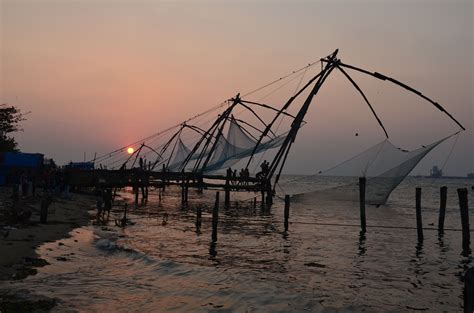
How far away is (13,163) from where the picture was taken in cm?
2441

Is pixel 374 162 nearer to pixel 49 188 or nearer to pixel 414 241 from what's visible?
pixel 414 241

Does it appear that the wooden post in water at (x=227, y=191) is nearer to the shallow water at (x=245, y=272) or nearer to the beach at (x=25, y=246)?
the shallow water at (x=245, y=272)

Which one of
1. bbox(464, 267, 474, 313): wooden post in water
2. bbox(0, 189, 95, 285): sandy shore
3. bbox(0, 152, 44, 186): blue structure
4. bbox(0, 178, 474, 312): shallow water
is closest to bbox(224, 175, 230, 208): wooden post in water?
bbox(0, 178, 474, 312): shallow water

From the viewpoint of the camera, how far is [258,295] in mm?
8383

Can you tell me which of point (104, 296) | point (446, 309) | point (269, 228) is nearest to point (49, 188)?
point (269, 228)

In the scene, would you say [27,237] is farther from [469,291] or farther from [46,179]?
[46,179]

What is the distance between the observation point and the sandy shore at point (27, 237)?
8320 millimetres

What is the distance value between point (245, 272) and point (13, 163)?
63.1 feet

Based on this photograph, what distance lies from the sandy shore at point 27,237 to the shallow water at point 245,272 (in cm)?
36

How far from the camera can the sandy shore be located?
8.32 m

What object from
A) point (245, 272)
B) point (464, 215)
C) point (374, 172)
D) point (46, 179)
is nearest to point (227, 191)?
point (46, 179)

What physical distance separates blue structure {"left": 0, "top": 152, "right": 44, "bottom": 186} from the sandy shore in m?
7.02

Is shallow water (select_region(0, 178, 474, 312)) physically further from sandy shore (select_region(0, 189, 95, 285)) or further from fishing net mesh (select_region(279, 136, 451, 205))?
fishing net mesh (select_region(279, 136, 451, 205))

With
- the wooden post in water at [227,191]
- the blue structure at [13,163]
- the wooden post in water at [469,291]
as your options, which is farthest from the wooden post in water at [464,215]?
the blue structure at [13,163]
